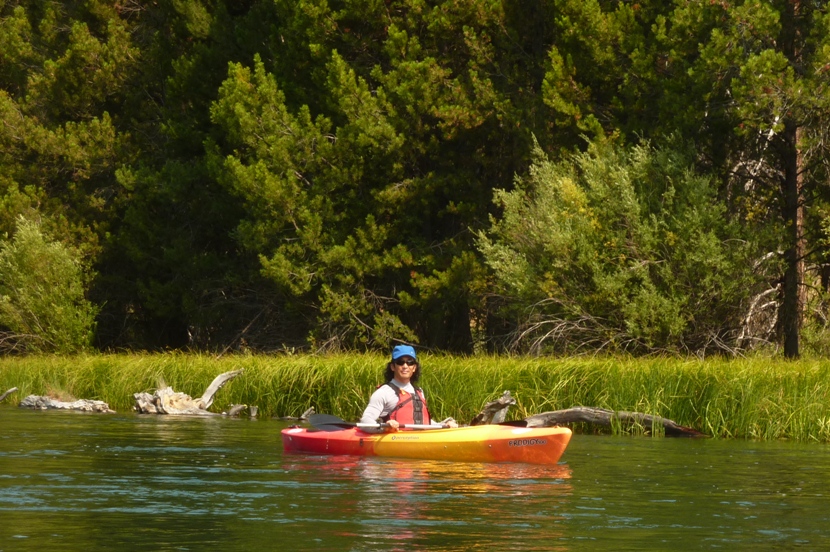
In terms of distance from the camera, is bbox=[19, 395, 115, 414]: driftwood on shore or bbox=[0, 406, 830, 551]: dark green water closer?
bbox=[0, 406, 830, 551]: dark green water

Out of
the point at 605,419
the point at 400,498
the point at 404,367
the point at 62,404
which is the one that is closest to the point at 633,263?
the point at 605,419

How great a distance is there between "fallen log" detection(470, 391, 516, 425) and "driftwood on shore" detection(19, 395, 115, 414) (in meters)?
7.82

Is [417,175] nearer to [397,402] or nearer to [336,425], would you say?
[336,425]

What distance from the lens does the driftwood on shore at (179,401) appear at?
71.3 ft

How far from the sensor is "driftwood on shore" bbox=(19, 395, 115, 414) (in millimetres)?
22500

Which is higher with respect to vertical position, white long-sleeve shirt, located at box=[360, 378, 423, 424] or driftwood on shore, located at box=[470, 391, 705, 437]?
white long-sleeve shirt, located at box=[360, 378, 423, 424]

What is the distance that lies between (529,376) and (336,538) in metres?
9.93

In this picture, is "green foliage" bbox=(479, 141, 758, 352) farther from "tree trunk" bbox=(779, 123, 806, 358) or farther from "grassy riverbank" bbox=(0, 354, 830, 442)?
"grassy riverbank" bbox=(0, 354, 830, 442)

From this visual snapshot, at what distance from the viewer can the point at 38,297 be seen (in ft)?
114

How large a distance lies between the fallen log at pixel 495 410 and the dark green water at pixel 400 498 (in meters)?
0.89

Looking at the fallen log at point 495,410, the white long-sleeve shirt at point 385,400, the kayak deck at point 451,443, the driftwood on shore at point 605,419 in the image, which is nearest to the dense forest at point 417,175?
the driftwood on shore at point 605,419

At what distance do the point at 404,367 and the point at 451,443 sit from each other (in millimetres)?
997

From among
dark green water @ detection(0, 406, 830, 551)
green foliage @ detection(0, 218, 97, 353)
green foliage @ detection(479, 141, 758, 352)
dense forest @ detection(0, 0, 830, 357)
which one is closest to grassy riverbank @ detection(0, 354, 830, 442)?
dark green water @ detection(0, 406, 830, 551)

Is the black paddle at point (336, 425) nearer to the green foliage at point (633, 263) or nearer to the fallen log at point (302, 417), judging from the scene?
the fallen log at point (302, 417)
